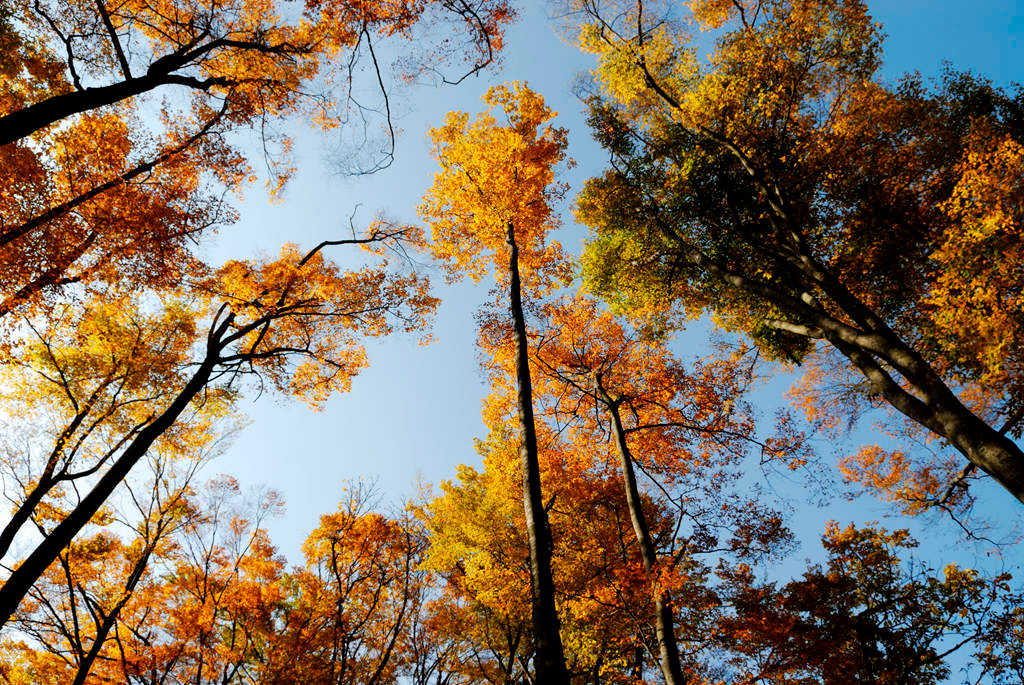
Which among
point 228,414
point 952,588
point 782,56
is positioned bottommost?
point 228,414

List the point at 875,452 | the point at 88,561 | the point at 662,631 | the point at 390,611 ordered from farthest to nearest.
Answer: the point at 875,452 → the point at 390,611 → the point at 88,561 → the point at 662,631

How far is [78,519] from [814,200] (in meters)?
16.5

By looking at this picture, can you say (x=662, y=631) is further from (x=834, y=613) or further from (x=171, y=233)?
(x=171, y=233)

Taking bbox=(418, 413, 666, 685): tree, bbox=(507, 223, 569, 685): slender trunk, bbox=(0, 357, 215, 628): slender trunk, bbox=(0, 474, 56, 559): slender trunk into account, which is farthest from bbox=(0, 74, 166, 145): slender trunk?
bbox=(418, 413, 666, 685): tree

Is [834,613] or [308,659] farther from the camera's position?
[834,613]

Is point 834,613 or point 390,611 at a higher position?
point 834,613

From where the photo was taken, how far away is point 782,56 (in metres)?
10.8

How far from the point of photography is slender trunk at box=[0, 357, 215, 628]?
17.8 feet

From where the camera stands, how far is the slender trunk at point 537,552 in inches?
175

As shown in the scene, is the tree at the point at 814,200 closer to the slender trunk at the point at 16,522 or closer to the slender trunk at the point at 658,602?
the slender trunk at the point at 658,602

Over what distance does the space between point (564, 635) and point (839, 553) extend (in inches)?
344

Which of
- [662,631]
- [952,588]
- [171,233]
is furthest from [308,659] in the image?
[952,588]

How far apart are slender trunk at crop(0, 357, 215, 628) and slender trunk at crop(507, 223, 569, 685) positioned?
19.8ft

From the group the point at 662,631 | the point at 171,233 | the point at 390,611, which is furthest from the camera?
the point at 390,611
